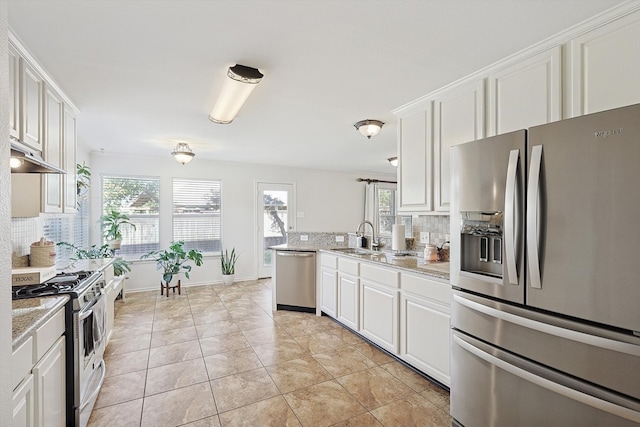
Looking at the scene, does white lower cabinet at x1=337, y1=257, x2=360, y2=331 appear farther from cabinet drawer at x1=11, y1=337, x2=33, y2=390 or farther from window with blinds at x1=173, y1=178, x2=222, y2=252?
window with blinds at x1=173, y1=178, x2=222, y2=252

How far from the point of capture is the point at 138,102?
2.85m

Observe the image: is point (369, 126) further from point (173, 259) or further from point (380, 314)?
point (173, 259)

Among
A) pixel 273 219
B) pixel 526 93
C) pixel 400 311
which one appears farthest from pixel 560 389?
pixel 273 219

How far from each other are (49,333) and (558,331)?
245 centimetres

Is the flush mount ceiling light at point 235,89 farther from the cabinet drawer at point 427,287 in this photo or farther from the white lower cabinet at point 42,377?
the cabinet drawer at point 427,287

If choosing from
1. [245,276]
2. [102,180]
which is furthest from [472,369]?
[102,180]

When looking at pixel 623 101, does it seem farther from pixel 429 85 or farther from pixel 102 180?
pixel 102 180

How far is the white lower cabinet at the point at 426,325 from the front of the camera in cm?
222

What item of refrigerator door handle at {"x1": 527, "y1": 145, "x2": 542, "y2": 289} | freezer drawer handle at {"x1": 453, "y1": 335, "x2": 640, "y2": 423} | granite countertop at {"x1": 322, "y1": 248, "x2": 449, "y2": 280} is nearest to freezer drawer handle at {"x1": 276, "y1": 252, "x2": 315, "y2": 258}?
granite countertop at {"x1": 322, "y1": 248, "x2": 449, "y2": 280}

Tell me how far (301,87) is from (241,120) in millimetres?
1126

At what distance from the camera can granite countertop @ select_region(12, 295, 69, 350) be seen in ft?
4.24

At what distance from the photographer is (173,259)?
17.3ft

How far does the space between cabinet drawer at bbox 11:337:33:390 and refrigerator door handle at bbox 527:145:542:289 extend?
2.25 m

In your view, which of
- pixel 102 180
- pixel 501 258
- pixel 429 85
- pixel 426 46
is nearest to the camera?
pixel 501 258
